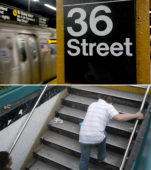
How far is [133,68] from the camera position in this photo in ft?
5.18

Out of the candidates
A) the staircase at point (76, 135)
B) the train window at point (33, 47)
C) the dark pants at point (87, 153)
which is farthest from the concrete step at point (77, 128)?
the train window at point (33, 47)

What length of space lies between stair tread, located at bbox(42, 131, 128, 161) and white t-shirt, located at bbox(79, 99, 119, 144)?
0.19ft

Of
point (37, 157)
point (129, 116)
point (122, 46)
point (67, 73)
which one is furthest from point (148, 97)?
point (37, 157)

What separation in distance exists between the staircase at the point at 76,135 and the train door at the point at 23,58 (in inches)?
142

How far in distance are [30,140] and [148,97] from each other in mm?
905

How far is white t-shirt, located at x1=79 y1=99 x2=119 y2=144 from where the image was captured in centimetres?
129

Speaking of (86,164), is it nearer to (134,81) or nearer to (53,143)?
(53,143)

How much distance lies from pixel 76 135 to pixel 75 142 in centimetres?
5

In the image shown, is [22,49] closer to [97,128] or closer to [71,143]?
[71,143]

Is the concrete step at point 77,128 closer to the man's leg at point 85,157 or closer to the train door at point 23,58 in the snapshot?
the man's leg at point 85,157

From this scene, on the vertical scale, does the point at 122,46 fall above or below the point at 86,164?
above

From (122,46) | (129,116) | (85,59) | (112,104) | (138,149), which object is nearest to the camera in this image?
(138,149)

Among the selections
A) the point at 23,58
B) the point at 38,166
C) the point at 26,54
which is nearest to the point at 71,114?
the point at 38,166

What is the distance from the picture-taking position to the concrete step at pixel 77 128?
133 cm
